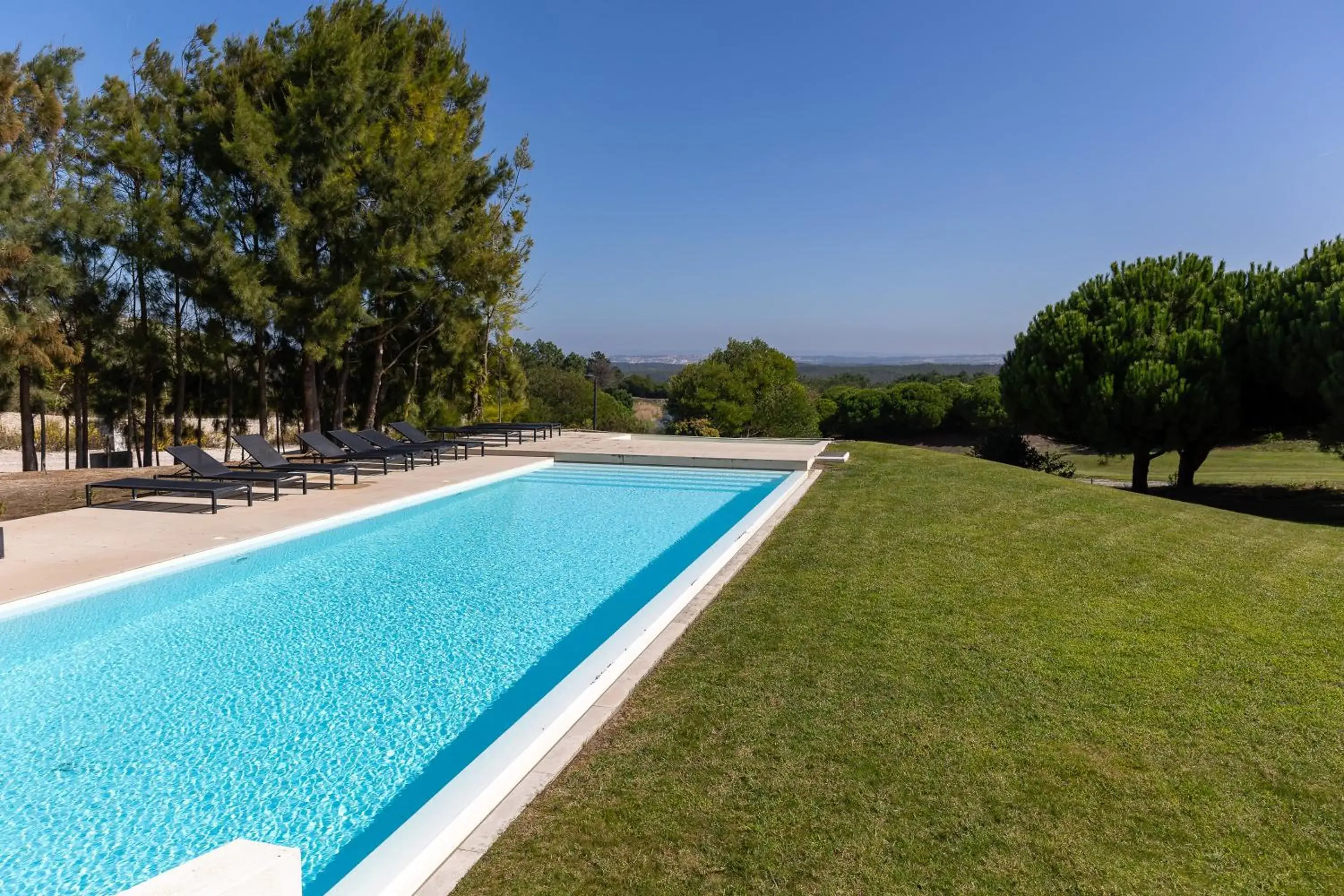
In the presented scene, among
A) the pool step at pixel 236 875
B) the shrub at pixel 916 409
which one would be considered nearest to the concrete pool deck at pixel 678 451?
the pool step at pixel 236 875

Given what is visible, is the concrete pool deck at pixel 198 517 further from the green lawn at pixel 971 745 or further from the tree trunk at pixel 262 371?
the green lawn at pixel 971 745

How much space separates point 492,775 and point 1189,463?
57.8 feet

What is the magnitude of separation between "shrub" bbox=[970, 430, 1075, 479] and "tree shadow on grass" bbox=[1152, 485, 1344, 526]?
1.97 metres

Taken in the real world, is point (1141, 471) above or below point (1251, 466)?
above

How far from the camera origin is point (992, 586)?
17.9ft

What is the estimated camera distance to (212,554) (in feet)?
21.1

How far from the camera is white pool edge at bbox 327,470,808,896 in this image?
2289mm

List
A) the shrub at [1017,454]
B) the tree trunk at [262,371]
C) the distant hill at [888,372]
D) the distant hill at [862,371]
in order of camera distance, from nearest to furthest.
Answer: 1. the tree trunk at [262,371]
2. the shrub at [1017,454]
3. the distant hill at [888,372]
4. the distant hill at [862,371]

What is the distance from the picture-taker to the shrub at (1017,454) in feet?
54.7

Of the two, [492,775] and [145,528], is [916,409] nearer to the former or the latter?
[145,528]

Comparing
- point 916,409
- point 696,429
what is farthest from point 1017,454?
point 916,409

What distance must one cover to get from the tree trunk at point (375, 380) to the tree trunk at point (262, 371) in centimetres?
186

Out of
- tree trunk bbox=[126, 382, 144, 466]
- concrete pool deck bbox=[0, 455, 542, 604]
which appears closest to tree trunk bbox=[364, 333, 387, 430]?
tree trunk bbox=[126, 382, 144, 466]

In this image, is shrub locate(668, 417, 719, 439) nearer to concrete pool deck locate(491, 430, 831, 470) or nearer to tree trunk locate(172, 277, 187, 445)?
concrete pool deck locate(491, 430, 831, 470)
